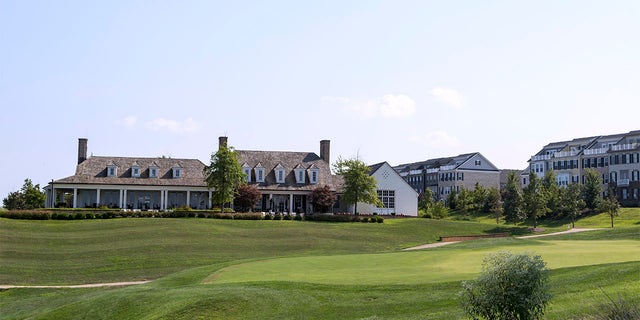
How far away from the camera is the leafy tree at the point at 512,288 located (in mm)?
14797

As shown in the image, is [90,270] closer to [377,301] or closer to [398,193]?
[377,301]

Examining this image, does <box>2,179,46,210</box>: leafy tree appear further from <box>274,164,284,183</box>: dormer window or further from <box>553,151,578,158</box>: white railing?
<box>553,151,578,158</box>: white railing

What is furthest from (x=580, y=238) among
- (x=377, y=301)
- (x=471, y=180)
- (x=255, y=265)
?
(x=471, y=180)

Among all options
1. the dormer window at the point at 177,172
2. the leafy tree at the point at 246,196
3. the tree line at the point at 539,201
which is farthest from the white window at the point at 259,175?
the tree line at the point at 539,201

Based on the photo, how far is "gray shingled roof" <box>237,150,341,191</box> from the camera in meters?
73.8

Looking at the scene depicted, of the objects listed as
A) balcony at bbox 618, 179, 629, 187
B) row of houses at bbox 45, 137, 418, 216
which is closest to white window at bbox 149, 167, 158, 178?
row of houses at bbox 45, 137, 418, 216

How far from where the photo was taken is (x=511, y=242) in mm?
41469

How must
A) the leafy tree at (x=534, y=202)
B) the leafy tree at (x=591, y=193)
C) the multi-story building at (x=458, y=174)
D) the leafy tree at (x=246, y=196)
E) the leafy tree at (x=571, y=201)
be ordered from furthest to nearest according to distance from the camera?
the multi-story building at (x=458, y=174) → the leafy tree at (x=591, y=193) → the leafy tree at (x=246, y=196) → the leafy tree at (x=571, y=201) → the leafy tree at (x=534, y=202)

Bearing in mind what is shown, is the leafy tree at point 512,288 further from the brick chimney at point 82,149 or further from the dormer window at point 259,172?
the brick chimney at point 82,149

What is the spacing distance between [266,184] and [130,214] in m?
18.4

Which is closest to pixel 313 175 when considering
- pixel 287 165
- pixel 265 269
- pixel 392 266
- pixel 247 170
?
pixel 287 165

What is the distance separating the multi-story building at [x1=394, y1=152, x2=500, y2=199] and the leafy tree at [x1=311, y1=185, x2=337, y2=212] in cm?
4501

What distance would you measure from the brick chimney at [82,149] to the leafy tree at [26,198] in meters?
10.0

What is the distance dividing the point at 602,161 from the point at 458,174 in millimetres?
27221
